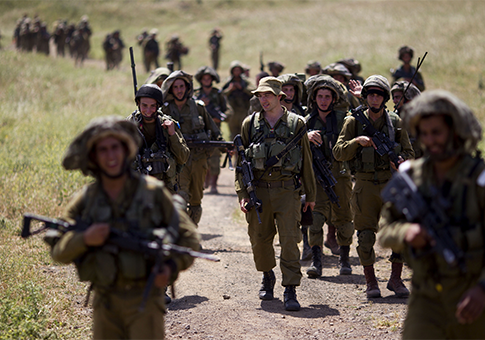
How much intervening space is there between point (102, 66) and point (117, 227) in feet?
104

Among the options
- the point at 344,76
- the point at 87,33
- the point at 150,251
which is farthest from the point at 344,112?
the point at 87,33

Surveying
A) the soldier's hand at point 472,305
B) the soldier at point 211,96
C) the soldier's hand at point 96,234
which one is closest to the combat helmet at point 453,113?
the soldier's hand at point 472,305

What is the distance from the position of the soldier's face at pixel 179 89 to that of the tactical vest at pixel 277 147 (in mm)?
1945

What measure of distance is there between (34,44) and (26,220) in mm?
33817

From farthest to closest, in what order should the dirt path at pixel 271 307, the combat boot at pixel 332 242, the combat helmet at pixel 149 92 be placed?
1. the combat boot at pixel 332 242
2. the combat helmet at pixel 149 92
3. the dirt path at pixel 271 307

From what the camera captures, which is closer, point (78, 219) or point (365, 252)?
point (78, 219)

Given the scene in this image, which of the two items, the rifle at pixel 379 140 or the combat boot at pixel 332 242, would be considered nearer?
the rifle at pixel 379 140

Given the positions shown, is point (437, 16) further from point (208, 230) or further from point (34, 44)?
point (208, 230)

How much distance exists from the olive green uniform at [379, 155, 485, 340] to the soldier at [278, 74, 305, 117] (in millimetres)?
4802

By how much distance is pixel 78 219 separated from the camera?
338 centimetres

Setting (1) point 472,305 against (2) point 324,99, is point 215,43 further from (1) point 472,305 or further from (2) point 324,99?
(1) point 472,305

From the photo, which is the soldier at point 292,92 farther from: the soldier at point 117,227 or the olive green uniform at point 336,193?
the soldier at point 117,227

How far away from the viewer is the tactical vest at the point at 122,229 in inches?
130

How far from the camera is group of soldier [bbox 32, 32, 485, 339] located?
3168 millimetres
